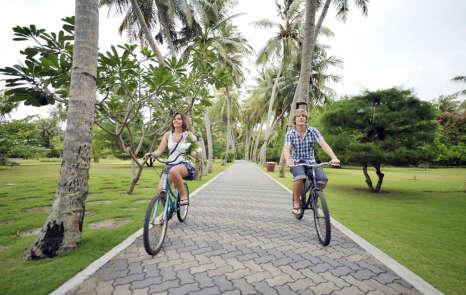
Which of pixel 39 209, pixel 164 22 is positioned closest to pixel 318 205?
pixel 39 209

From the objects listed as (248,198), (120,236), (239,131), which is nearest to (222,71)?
(248,198)

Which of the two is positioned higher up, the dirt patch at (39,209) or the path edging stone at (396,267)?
the path edging stone at (396,267)

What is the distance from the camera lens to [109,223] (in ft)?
15.1

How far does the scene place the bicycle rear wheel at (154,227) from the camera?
294cm

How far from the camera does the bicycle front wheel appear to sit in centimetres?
342

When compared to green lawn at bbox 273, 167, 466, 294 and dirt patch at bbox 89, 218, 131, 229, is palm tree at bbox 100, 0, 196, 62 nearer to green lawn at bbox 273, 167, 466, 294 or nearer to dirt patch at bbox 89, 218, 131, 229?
dirt patch at bbox 89, 218, 131, 229

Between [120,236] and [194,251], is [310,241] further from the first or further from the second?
[120,236]

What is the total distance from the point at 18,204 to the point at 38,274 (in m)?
5.27

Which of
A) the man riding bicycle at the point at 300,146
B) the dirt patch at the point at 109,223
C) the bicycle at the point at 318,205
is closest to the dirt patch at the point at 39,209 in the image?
the dirt patch at the point at 109,223

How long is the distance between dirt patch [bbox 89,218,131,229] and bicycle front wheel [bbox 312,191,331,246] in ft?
12.4

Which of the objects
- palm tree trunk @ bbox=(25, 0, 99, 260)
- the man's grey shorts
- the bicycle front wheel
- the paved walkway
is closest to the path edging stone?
the paved walkway

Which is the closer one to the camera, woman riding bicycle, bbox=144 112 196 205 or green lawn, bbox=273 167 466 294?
green lawn, bbox=273 167 466 294

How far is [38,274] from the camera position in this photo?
2.50 metres

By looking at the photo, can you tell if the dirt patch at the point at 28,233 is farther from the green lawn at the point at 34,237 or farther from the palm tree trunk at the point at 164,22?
the palm tree trunk at the point at 164,22
